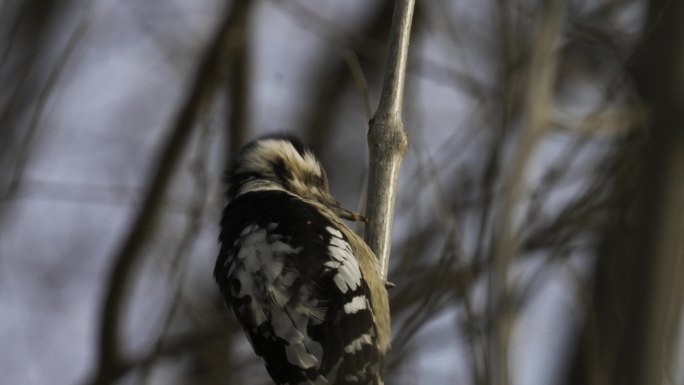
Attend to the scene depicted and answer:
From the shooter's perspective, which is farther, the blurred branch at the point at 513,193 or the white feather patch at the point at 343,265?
the white feather patch at the point at 343,265

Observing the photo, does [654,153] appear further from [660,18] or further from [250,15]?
[250,15]

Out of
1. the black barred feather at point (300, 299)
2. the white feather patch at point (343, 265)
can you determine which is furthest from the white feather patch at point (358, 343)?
the white feather patch at point (343, 265)

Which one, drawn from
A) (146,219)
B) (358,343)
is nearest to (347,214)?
(358,343)

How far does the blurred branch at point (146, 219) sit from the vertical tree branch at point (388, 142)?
2961 mm

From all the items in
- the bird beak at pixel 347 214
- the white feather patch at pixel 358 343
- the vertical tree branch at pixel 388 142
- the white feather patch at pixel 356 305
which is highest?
the vertical tree branch at pixel 388 142

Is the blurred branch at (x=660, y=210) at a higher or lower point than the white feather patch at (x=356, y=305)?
higher

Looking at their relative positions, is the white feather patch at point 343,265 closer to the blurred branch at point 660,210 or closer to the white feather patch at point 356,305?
the white feather patch at point 356,305

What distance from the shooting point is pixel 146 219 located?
677 cm

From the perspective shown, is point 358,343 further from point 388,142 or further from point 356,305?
point 388,142

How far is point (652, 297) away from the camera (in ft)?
10.2

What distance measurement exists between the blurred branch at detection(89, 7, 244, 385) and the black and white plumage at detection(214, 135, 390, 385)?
2.64 m

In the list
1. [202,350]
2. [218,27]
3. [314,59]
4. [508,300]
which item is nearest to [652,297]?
[508,300]

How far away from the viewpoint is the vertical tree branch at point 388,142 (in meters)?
3.64

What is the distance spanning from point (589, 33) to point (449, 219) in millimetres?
2476
